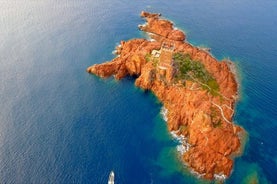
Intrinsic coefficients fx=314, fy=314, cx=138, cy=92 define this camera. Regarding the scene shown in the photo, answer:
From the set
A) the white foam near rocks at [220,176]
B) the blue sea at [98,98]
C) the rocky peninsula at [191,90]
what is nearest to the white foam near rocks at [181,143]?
the rocky peninsula at [191,90]

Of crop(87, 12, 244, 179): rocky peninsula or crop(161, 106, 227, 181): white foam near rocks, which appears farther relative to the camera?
crop(87, 12, 244, 179): rocky peninsula

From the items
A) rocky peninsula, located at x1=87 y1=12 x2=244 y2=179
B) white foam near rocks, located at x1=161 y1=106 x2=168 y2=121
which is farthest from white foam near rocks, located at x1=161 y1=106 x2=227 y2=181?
white foam near rocks, located at x1=161 y1=106 x2=168 y2=121

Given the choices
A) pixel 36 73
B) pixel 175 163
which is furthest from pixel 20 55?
pixel 175 163

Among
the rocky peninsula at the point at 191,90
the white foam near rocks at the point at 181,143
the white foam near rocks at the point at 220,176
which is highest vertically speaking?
the rocky peninsula at the point at 191,90

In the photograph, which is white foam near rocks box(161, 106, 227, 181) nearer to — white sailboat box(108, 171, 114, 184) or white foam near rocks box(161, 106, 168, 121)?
white foam near rocks box(161, 106, 168, 121)

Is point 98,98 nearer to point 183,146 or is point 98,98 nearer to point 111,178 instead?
point 183,146

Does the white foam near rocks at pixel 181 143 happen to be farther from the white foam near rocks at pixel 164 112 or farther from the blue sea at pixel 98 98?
the white foam near rocks at pixel 164 112
